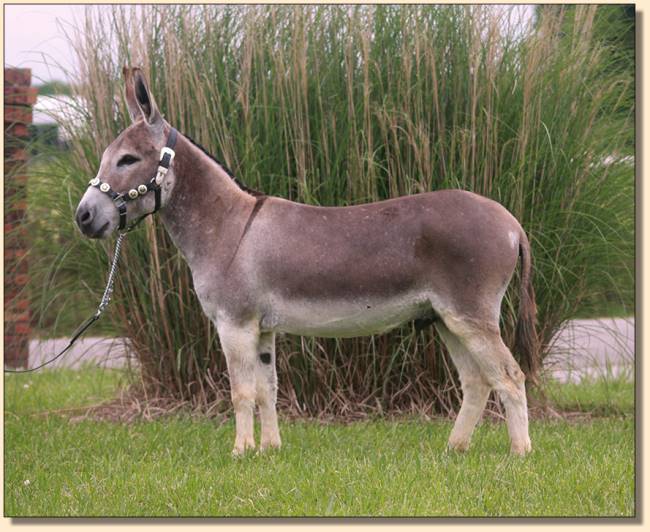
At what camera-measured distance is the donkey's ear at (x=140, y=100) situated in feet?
13.0

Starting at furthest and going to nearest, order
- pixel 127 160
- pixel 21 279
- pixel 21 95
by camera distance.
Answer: pixel 21 279 → pixel 21 95 → pixel 127 160

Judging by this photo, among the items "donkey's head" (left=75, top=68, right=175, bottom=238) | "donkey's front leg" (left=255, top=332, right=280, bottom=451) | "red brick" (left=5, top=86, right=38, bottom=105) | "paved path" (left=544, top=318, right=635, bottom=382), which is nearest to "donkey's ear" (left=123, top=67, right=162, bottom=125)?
"donkey's head" (left=75, top=68, right=175, bottom=238)

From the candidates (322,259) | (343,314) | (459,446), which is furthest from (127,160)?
(459,446)

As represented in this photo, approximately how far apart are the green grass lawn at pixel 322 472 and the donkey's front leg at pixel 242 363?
196 mm

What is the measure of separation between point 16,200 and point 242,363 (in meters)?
2.78

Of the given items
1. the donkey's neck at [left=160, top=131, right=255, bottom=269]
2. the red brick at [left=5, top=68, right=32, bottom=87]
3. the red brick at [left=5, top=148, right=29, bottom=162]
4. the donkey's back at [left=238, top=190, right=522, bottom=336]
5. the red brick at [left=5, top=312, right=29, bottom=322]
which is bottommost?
the red brick at [left=5, top=312, right=29, bottom=322]

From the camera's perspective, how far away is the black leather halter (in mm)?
3969

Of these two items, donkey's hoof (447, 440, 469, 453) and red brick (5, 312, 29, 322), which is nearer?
donkey's hoof (447, 440, 469, 453)

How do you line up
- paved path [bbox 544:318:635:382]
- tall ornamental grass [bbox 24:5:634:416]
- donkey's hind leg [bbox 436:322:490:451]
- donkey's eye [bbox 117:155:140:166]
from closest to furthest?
donkey's eye [bbox 117:155:140:166], donkey's hind leg [bbox 436:322:490:451], tall ornamental grass [bbox 24:5:634:416], paved path [bbox 544:318:635:382]

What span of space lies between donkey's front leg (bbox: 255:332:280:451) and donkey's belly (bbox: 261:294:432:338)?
0.16 meters

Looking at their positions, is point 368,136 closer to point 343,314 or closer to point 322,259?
point 322,259

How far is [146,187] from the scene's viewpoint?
4.05 meters

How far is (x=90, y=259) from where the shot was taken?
581cm

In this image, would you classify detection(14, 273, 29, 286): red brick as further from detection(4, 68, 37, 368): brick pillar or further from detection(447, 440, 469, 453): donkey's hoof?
detection(447, 440, 469, 453): donkey's hoof
